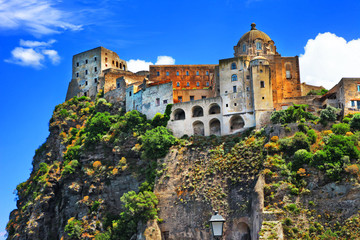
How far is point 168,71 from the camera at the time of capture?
244 feet

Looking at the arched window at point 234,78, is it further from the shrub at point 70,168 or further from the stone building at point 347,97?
the shrub at point 70,168

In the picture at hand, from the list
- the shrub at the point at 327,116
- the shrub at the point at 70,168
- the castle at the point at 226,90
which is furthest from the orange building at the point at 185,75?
the shrub at the point at 327,116

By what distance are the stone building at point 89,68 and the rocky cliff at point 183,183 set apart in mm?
7650

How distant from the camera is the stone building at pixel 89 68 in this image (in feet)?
270

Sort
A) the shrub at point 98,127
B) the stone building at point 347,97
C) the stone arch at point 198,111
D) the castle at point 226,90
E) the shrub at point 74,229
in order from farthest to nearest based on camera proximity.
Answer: the shrub at point 98,127, the stone arch at point 198,111, the shrub at point 74,229, the castle at point 226,90, the stone building at point 347,97

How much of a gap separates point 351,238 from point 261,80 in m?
23.7

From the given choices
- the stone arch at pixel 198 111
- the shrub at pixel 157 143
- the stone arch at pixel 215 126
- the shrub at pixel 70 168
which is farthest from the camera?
the shrub at pixel 70 168

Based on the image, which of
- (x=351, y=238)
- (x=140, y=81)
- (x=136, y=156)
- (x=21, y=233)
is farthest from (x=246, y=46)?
(x=21, y=233)

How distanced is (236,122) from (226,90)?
4119 millimetres

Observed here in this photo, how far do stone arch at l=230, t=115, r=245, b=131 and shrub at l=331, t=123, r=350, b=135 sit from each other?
11778 mm

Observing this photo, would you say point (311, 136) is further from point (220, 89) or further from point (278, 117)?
point (220, 89)

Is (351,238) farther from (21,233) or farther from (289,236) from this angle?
(21,233)

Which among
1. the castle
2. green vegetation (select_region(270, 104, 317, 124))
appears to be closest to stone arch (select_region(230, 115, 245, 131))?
the castle

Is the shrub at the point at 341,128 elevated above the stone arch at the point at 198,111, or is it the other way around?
the stone arch at the point at 198,111
